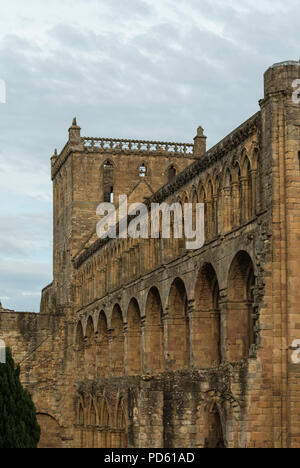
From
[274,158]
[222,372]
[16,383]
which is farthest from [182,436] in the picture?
[16,383]

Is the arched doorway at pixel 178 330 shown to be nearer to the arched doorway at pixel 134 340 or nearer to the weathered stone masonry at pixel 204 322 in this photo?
the weathered stone masonry at pixel 204 322

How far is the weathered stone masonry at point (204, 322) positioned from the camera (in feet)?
93.8

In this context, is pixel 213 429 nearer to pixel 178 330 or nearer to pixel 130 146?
pixel 178 330

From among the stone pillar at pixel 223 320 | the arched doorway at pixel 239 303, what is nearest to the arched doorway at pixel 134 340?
the stone pillar at pixel 223 320

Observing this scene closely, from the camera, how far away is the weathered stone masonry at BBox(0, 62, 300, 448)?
93.8 ft

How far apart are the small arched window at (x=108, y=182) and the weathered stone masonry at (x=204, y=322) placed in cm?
342

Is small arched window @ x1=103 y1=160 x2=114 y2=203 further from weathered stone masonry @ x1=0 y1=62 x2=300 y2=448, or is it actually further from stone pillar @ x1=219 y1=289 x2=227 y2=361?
stone pillar @ x1=219 y1=289 x2=227 y2=361

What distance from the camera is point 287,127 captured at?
96.6 feet

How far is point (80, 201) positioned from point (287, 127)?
35706 mm

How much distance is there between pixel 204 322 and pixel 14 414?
11.0 m

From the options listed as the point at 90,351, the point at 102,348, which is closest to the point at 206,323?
the point at 102,348

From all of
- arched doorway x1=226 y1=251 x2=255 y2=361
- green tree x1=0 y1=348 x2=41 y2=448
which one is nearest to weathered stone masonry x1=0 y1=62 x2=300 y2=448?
arched doorway x1=226 y1=251 x2=255 y2=361

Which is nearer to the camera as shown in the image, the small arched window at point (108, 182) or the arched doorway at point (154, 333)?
the arched doorway at point (154, 333)

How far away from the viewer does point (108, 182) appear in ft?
212
